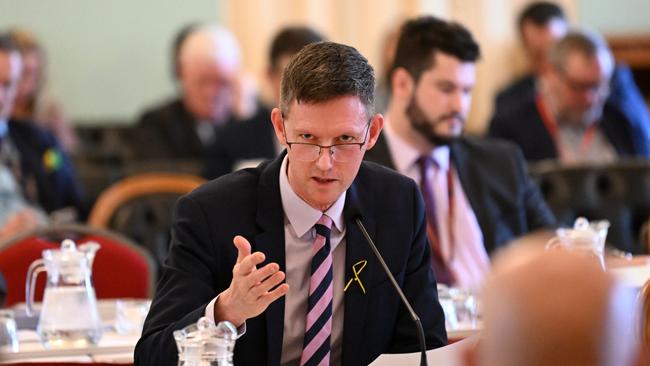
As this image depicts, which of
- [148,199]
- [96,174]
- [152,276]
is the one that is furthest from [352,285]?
[96,174]

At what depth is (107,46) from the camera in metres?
7.53

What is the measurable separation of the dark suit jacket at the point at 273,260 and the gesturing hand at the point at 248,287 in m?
0.10

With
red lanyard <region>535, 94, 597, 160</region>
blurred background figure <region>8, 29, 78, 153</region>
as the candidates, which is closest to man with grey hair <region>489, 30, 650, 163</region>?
red lanyard <region>535, 94, 597, 160</region>

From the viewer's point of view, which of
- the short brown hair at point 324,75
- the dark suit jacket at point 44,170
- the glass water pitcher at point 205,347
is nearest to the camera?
the glass water pitcher at point 205,347

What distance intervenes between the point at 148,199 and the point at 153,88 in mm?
3308

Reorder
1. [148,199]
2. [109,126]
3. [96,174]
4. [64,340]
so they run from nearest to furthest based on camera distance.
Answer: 1. [64,340]
2. [148,199]
3. [96,174]
4. [109,126]

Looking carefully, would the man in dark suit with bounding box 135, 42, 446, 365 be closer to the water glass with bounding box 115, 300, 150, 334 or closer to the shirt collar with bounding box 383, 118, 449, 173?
the water glass with bounding box 115, 300, 150, 334

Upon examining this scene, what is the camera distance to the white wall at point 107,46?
7.43 meters

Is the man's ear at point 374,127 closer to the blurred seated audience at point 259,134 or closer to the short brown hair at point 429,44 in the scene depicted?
the short brown hair at point 429,44

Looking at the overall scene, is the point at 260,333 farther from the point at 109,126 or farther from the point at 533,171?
the point at 109,126

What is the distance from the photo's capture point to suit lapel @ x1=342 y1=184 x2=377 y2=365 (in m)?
2.49

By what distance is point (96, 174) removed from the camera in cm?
625

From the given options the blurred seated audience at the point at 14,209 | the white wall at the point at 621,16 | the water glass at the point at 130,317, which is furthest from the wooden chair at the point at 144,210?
the white wall at the point at 621,16

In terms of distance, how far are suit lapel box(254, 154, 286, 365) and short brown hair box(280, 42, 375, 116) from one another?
0.18 metres
